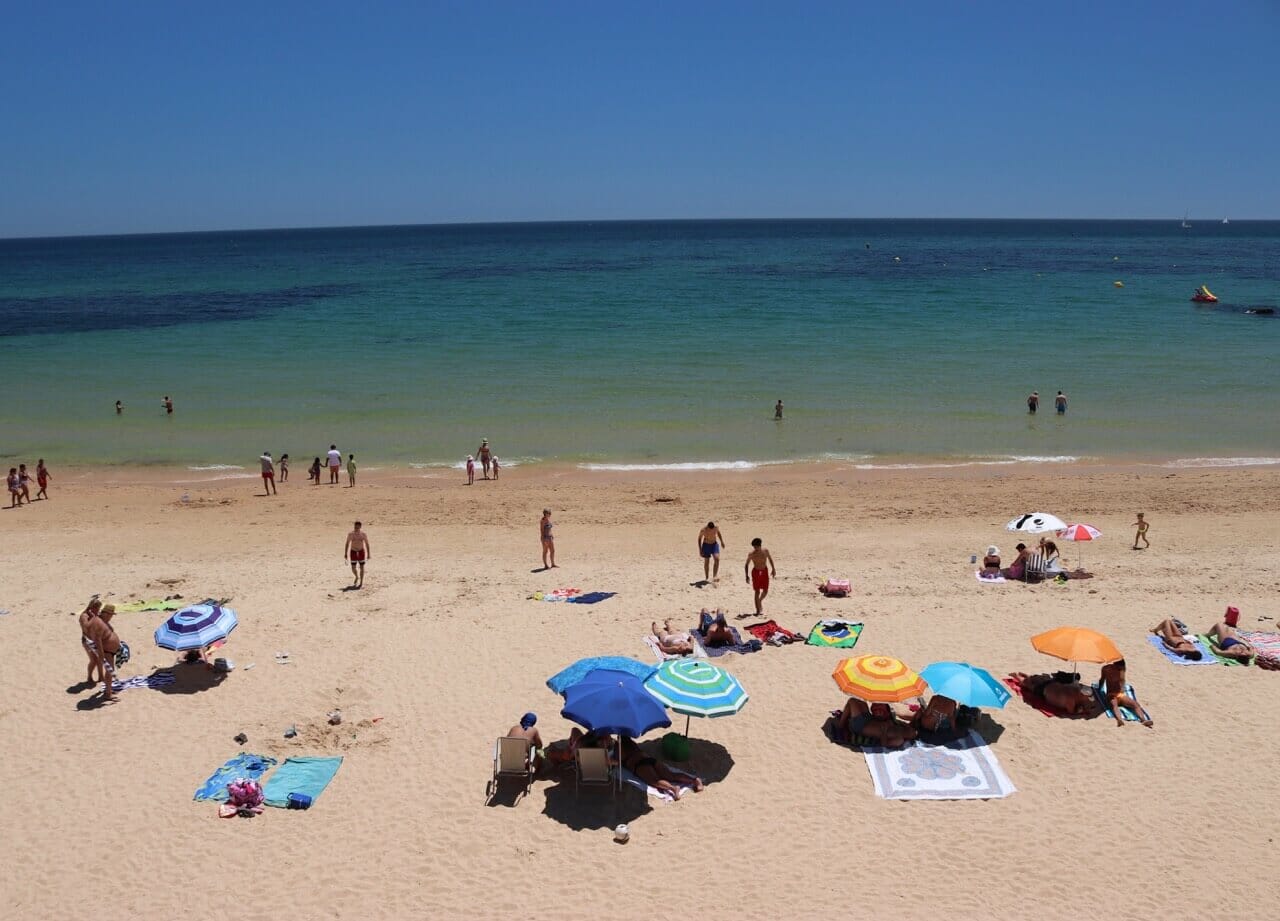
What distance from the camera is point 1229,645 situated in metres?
12.1

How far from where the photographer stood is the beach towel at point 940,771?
9.36 metres

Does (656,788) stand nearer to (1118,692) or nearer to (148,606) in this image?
(1118,692)

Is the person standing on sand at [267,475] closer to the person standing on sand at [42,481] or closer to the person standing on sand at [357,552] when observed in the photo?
the person standing on sand at [42,481]

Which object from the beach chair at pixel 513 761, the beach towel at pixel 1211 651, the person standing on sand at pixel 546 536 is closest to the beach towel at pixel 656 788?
the beach chair at pixel 513 761

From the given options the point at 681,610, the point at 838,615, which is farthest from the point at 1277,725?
the point at 681,610

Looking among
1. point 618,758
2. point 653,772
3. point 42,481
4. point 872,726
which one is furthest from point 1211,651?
point 42,481

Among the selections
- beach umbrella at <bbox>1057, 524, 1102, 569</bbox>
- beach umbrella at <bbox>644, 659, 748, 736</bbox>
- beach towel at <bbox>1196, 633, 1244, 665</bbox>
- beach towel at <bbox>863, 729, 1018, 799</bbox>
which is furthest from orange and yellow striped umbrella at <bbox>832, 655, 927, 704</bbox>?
beach umbrella at <bbox>1057, 524, 1102, 569</bbox>

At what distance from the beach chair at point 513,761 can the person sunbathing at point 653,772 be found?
0.98 meters

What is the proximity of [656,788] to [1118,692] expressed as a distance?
5.68 meters

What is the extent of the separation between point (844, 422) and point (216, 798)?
23.9 m

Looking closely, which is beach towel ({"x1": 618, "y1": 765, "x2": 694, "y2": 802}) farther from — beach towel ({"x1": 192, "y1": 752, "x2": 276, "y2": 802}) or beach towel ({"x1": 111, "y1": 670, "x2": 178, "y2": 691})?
beach towel ({"x1": 111, "y1": 670, "x2": 178, "y2": 691})

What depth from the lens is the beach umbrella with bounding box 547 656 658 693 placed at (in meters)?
9.97

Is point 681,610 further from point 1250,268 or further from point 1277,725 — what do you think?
point 1250,268

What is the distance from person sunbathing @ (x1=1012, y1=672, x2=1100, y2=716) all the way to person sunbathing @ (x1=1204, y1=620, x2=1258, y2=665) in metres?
2.39
